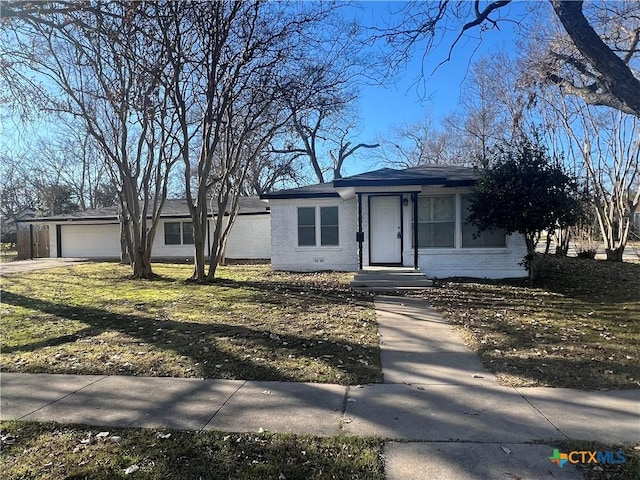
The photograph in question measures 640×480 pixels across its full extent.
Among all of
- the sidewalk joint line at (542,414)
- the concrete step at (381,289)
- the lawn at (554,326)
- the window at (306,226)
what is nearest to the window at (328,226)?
the window at (306,226)

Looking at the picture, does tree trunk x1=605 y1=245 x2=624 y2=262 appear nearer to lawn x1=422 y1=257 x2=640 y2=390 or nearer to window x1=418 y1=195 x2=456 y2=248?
lawn x1=422 y1=257 x2=640 y2=390

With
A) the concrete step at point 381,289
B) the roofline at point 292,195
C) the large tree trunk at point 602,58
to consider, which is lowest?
the concrete step at point 381,289

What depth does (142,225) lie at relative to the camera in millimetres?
14914

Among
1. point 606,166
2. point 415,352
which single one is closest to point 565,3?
point 415,352

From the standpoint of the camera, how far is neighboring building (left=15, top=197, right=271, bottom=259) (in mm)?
24062

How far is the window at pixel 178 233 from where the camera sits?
24.8 meters

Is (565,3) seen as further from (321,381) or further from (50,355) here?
(50,355)

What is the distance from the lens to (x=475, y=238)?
42.9 feet

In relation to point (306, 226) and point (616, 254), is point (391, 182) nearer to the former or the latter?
point (306, 226)

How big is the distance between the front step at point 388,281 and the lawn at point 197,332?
0.55 m

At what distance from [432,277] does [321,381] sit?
9472mm

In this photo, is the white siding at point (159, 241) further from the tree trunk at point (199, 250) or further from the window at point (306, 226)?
the tree trunk at point (199, 250)

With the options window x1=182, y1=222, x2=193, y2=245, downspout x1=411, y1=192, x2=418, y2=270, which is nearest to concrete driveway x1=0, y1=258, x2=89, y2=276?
window x1=182, y1=222, x2=193, y2=245

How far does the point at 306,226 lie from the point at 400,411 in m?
12.0
